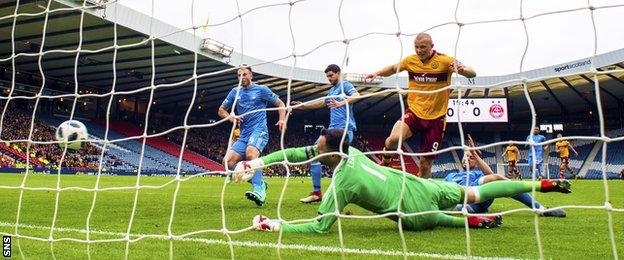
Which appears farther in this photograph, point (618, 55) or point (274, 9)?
point (618, 55)

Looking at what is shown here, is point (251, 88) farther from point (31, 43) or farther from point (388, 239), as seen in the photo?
point (31, 43)

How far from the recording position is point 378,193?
417cm

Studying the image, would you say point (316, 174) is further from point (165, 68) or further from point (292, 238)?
point (165, 68)

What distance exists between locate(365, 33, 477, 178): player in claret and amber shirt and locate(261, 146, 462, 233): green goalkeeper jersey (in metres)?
0.65

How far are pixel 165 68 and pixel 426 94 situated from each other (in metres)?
23.6

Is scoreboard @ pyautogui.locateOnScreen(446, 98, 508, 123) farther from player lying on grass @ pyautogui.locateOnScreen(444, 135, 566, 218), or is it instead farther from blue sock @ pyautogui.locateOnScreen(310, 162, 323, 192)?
player lying on grass @ pyautogui.locateOnScreen(444, 135, 566, 218)

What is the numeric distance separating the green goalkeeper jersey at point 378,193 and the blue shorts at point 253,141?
2704 millimetres

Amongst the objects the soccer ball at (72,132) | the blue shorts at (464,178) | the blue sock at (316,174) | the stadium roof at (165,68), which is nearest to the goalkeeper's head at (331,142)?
the blue shorts at (464,178)

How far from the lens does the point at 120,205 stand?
22.7 feet

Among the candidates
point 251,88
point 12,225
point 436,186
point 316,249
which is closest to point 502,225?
point 436,186

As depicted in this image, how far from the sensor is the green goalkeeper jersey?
4.11 m

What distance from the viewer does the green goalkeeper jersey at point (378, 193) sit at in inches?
162

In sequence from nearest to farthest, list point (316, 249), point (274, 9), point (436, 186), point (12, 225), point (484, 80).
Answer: point (316, 249) → point (274, 9) → point (436, 186) → point (12, 225) → point (484, 80)

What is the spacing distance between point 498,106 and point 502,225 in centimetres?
2231
